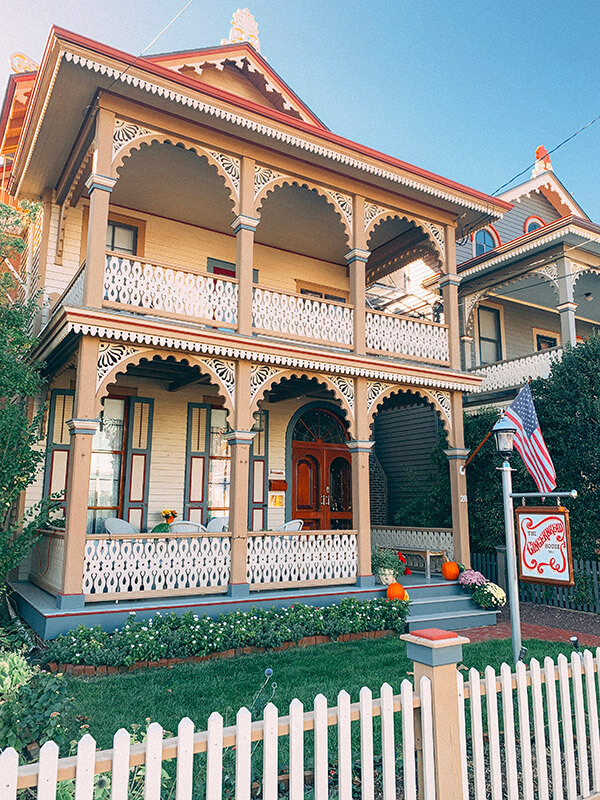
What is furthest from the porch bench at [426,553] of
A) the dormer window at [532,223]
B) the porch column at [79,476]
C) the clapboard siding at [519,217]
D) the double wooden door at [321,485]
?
the dormer window at [532,223]

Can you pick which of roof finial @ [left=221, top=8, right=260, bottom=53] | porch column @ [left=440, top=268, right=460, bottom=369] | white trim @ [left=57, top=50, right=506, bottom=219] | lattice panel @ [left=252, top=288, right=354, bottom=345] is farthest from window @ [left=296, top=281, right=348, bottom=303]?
roof finial @ [left=221, top=8, right=260, bottom=53]

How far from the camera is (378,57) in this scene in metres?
8.97

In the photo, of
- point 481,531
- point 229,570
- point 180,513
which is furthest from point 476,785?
point 481,531

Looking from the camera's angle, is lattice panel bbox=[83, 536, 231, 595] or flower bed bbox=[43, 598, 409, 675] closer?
flower bed bbox=[43, 598, 409, 675]

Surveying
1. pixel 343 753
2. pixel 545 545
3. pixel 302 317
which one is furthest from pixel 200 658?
pixel 302 317

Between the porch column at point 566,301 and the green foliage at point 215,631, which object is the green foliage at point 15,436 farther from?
the porch column at point 566,301

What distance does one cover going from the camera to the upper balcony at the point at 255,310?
9.03 m

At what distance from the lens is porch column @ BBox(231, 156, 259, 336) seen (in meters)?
9.92

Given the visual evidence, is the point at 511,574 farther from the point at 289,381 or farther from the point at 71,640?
the point at 289,381

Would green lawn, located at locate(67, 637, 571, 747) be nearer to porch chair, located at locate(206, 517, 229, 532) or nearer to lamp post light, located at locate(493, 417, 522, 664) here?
lamp post light, located at locate(493, 417, 522, 664)

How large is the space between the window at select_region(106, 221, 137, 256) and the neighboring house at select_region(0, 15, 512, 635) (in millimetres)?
52

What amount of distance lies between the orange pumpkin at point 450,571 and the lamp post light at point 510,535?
15.1ft

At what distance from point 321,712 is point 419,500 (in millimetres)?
13444

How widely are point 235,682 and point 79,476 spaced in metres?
3.45
